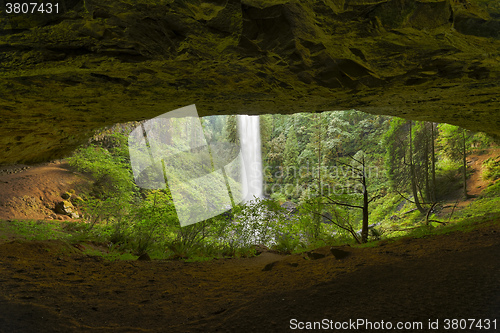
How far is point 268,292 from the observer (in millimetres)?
2270

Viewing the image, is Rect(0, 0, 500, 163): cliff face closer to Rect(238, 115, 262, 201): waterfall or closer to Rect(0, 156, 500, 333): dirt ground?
Rect(0, 156, 500, 333): dirt ground

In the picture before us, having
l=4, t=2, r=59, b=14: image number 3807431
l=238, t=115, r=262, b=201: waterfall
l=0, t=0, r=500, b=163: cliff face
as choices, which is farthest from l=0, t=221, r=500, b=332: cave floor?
l=238, t=115, r=262, b=201: waterfall

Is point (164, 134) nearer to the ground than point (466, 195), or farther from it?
farther from it

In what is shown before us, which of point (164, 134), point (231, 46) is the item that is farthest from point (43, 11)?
point (164, 134)

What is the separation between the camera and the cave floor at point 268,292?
5.45 feet

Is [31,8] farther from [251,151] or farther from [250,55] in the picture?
[251,151]

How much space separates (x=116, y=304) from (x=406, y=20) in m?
3.50

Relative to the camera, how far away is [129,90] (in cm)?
409

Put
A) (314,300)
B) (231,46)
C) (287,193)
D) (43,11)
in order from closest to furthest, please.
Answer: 1. (314,300)
2. (43,11)
3. (231,46)
4. (287,193)

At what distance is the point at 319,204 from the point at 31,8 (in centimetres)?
603

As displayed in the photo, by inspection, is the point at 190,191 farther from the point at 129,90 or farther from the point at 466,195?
the point at 466,195

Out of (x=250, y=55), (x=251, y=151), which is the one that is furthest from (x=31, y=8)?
(x=251, y=151)

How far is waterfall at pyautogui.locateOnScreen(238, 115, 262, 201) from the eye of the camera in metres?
23.4
